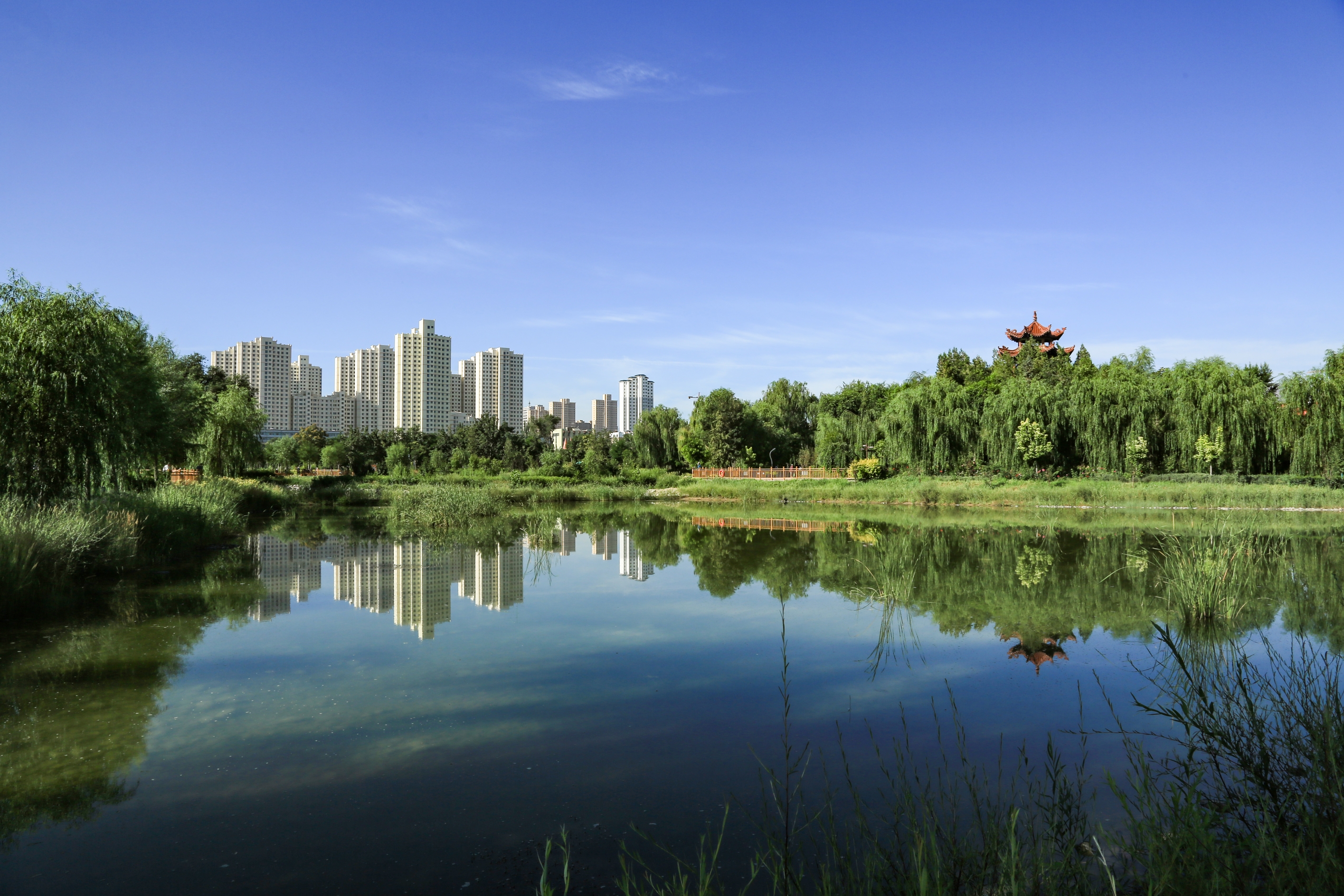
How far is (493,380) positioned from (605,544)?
425 feet

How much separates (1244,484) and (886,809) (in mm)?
29395

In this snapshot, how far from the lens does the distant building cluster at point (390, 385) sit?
132 metres

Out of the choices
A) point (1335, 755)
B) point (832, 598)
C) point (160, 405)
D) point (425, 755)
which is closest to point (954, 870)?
point (1335, 755)

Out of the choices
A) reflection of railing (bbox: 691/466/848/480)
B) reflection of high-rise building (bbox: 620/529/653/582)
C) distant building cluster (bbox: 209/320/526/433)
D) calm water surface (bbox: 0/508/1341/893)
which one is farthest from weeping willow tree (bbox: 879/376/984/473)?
distant building cluster (bbox: 209/320/526/433)

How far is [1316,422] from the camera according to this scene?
27.9 metres

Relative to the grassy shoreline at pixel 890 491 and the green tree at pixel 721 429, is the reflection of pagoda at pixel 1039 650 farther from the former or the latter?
the green tree at pixel 721 429

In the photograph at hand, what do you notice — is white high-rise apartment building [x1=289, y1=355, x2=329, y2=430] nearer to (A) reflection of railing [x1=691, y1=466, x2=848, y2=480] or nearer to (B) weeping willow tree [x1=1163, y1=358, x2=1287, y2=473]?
(A) reflection of railing [x1=691, y1=466, x2=848, y2=480]

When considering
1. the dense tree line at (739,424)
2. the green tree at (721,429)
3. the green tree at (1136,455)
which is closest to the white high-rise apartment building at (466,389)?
the dense tree line at (739,424)

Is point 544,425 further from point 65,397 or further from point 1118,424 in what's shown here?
point 65,397

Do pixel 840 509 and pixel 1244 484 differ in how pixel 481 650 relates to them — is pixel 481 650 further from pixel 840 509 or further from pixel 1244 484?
pixel 1244 484

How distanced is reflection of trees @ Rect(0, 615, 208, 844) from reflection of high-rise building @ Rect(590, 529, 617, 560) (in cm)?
980

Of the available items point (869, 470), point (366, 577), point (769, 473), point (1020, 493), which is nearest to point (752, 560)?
point (366, 577)

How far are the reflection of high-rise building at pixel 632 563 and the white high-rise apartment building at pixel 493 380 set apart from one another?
4922 inches

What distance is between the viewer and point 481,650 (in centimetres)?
853
